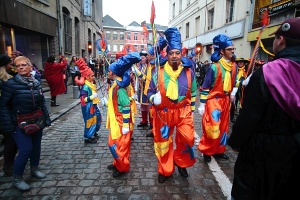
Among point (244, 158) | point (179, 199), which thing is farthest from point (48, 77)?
point (244, 158)

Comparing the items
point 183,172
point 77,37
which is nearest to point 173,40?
point 183,172

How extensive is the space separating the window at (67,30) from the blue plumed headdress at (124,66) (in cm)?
1328

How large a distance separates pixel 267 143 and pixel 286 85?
434 millimetres

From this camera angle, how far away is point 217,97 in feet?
12.1

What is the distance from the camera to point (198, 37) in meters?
21.0

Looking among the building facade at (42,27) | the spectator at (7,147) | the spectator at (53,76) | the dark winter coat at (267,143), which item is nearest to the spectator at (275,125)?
the dark winter coat at (267,143)

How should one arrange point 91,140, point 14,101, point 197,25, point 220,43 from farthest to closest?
point 197,25 → point 91,140 → point 220,43 → point 14,101

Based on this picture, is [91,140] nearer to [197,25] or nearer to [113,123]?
[113,123]

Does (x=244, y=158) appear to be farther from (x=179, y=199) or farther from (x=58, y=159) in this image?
(x=58, y=159)

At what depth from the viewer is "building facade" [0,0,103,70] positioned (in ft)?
29.3

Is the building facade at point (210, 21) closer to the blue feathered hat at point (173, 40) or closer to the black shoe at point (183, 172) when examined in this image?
the blue feathered hat at point (173, 40)

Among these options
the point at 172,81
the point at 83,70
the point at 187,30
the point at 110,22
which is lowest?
the point at 172,81

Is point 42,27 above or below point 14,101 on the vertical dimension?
above

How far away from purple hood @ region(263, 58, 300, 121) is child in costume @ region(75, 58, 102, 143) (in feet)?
12.0
